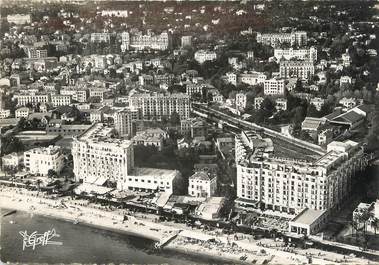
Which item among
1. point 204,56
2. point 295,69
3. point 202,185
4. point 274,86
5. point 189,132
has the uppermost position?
point 204,56

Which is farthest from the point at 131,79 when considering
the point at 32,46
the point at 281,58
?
the point at 281,58

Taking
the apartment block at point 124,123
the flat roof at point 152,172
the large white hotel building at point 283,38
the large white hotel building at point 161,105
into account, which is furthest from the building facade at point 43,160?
the large white hotel building at point 283,38

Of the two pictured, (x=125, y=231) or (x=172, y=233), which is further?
(x=125, y=231)

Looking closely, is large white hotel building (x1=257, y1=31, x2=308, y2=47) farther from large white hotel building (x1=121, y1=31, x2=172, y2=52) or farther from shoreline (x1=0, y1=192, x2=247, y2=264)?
shoreline (x1=0, y1=192, x2=247, y2=264)

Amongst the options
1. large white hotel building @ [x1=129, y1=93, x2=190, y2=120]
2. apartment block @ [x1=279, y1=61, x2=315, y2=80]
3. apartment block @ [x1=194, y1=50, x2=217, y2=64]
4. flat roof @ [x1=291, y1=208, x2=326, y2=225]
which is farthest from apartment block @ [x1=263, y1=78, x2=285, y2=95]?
flat roof @ [x1=291, y1=208, x2=326, y2=225]

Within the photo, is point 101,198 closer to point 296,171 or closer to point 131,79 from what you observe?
point 296,171

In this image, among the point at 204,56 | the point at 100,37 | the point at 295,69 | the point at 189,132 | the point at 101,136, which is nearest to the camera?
the point at 101,136

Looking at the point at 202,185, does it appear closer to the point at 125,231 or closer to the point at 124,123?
the point at 125,231

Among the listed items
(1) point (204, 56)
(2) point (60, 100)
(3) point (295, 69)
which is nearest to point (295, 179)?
(3) point (295, 69)
